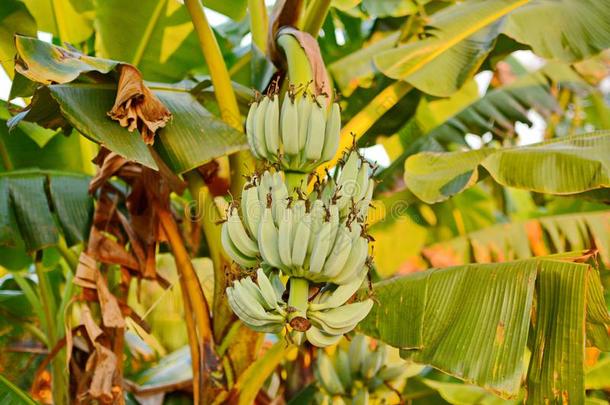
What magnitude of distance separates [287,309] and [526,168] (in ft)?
2.69

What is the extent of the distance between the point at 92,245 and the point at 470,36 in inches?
49.8

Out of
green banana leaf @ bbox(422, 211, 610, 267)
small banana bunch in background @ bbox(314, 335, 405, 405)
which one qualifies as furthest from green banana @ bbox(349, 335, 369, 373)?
green banana leaf @ bbox(422, 211, 610, 267)

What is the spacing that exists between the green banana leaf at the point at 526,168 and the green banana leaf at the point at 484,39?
25 centimetres

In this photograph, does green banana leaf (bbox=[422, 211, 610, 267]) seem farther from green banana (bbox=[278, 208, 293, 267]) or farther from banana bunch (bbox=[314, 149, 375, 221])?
green banana (bbox=[278, 208, 293, 267])

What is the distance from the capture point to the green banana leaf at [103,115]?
1.51 metres

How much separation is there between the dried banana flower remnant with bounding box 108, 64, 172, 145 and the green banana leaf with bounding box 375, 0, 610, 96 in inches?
28.5

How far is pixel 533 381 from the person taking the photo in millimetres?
1560

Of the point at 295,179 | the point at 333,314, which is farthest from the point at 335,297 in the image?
the point at 295,179

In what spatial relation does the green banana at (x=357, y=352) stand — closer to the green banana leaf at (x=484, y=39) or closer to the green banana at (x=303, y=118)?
the green banana leaf at (x=484, y=39)

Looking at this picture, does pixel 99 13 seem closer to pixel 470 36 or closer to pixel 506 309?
pixel 470 36

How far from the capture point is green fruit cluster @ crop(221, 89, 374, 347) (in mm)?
1269

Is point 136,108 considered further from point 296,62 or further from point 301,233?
point 301,233

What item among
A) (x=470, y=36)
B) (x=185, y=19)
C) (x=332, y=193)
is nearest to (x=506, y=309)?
(x=332, y=193)

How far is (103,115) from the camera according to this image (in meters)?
1.61
